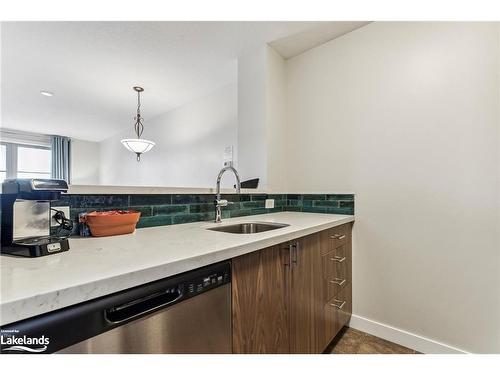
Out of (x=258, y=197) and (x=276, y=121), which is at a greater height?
(x=276, y=121)

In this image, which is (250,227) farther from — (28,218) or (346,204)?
(28,218)

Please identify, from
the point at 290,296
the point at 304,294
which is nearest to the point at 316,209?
the point at 304,294

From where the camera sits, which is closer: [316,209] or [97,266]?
[97,266]

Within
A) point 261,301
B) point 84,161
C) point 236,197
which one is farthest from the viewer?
point 84,161

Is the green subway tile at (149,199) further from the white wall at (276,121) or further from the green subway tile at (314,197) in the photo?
the green subway tile at (314,197)

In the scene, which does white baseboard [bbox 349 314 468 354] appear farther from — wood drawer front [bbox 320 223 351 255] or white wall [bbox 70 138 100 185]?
white wall [bbox 70 138 100 185]

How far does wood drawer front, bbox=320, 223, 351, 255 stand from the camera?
1369 millimetres

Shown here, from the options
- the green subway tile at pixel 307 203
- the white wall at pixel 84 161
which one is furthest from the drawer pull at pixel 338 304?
the white wall at pixel 84 161

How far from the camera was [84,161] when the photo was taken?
5766 mm

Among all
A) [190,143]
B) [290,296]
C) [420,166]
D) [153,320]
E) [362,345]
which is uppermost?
[190,143]

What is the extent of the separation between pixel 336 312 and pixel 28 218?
1.65 meters

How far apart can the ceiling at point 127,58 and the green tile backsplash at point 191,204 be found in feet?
4.50

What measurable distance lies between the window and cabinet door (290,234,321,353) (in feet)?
20.2
